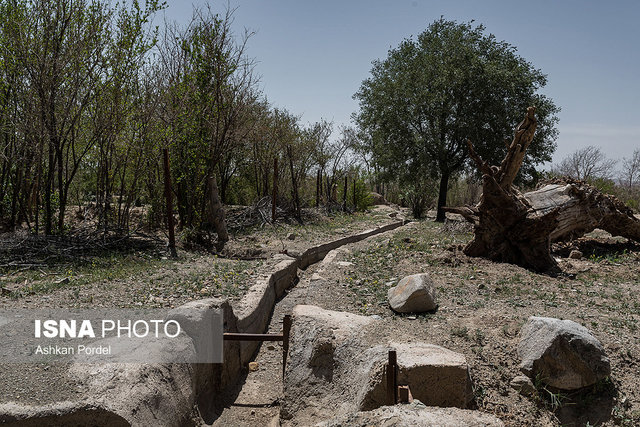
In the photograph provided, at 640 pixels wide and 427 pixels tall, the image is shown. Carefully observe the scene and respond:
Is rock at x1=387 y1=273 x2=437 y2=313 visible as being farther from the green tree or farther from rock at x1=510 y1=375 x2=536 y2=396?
the green tree

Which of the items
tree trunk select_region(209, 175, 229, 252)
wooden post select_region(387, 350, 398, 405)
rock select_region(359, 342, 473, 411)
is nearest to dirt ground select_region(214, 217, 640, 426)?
rock select_region(359, 342, 473, 411)

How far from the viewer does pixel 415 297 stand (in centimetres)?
536

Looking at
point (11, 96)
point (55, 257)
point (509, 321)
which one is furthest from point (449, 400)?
point (11, 96)

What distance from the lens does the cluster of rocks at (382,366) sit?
3418mm

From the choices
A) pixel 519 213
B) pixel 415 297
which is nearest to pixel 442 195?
pixel 519 213

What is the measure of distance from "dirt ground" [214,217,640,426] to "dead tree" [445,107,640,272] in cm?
46

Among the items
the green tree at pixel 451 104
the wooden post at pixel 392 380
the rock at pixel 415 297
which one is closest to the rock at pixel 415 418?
the wooden post at pixel 392 380

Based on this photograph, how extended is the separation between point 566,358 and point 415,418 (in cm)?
208

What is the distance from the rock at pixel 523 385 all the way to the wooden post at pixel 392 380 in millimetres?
1356

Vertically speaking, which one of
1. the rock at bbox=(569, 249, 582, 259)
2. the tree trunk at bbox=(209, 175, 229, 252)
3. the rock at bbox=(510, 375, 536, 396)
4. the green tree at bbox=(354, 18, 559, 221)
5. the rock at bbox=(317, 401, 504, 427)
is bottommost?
the rock at bbox=(510, 375, 536, 396)

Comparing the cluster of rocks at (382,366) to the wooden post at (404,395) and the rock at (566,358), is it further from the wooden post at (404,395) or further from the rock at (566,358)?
the wooden post at (404,395)

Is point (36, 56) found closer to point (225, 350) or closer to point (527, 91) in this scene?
point (225, 350)

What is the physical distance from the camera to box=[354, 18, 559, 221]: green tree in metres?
17.1

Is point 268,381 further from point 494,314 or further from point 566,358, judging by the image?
point 566,358
